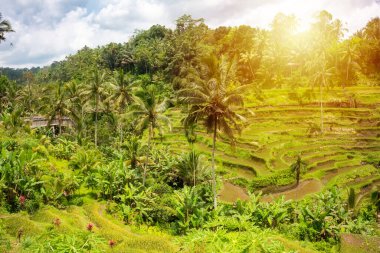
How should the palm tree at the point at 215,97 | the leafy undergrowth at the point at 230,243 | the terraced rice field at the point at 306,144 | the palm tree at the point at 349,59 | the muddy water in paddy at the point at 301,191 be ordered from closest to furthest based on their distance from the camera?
the leafy undergrowth at the point at 230,243 < the palm tree at the point at 215,97 < the muddy water in paddy at the point at 301,191 < the terraced rice field at the point at 306,144 < the palm tree at the point at 349,59

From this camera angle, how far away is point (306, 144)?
40.3 meters

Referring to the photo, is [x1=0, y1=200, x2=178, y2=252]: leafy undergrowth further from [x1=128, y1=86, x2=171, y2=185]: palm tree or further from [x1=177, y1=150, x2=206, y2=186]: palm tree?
[x1=177, y1=150, x2=206, y2=186]: palm tree

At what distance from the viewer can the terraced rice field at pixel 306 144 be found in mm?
32250

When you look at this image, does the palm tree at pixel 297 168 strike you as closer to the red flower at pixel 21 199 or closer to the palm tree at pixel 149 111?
the palm tree at pixel 149 111

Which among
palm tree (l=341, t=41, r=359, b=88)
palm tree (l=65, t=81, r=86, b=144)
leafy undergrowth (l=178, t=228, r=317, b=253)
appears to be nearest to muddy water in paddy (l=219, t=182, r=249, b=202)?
leafy undergrowth (l=178, t=228, r=317, b=253)

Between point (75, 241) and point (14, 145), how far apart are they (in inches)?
906

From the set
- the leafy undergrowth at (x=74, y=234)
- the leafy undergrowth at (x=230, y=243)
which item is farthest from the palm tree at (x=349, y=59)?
the leafy undergrowth at (x=230, y=243)

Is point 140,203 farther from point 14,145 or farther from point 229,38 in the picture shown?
point 229,38

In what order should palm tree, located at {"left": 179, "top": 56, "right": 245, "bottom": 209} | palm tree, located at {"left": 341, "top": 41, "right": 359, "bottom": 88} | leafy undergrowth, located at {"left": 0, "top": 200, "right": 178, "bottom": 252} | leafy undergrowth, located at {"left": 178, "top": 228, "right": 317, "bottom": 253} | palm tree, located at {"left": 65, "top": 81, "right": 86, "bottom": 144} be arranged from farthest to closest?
A: palm tree, located at {"left": 341, "top": 41, "right": 359, "bottom": 88} < palm tree, located at {"left": 65, "top": 81, "right": 86, "bottom": 144} < palm tree, located at {"left": 179, "top": 56, "right": 245, "bottom": 209} < leafy undergrowth, located at {"left": 178, "top": 228, "right": 317, "bottom": 253} < leafy undergrowth, located at {"left": 0, "top": 200, "right": 178, "bottom": 252}

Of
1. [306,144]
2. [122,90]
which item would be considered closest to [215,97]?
[122,90]

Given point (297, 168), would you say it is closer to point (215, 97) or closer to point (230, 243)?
point (215, 97)

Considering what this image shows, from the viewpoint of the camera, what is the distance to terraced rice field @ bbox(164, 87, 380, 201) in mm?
32250

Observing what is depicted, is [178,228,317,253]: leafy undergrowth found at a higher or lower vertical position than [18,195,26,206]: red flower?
higher

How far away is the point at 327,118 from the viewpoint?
156ft
